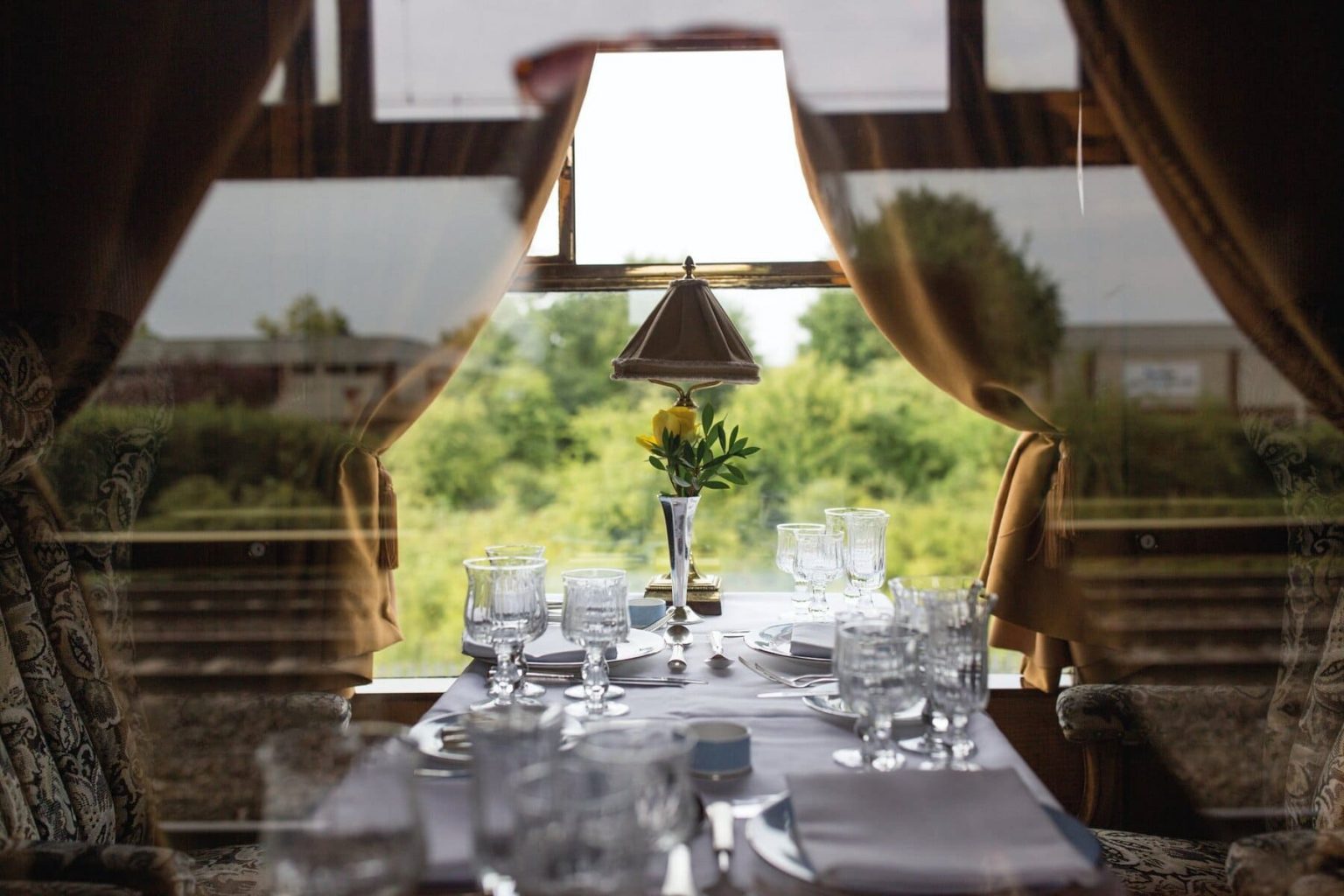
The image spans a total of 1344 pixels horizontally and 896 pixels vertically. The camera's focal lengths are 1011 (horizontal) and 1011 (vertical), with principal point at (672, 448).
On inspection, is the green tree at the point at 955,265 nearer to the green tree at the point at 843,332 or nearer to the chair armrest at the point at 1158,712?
the green tree at the point at 843,332

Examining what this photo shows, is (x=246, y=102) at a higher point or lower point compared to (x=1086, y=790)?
higher

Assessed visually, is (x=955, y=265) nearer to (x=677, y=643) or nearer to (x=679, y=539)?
(x=679, y=539)

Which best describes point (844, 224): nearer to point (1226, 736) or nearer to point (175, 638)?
point (1226, 736)

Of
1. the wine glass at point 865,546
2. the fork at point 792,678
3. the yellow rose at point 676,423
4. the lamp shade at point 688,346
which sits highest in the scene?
the lamp shade at point 688,346

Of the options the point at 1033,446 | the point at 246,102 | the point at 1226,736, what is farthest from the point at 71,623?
the point at 1226,736

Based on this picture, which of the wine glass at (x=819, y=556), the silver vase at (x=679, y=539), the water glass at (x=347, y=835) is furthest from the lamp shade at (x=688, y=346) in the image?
the water glass at (x=347, y=835)

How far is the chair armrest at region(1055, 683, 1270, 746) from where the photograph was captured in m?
1.66

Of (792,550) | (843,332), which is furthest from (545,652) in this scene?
(843,332)

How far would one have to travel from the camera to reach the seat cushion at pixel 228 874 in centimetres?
146

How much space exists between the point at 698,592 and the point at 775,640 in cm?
37

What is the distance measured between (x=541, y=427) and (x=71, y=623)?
62.6 inches

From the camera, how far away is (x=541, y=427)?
9.80ft

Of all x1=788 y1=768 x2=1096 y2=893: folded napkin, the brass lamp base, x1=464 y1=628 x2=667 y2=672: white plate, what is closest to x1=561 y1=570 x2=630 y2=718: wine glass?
x1=464 y1=628 x2=667 y2=672: white plate

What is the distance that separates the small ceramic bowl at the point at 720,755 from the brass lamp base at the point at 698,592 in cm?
74
